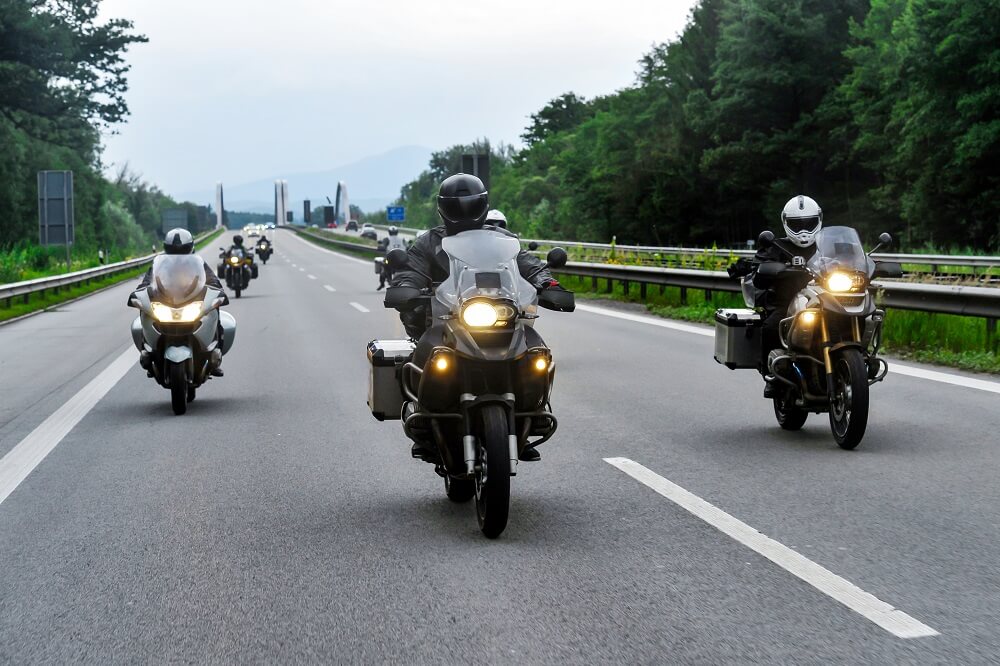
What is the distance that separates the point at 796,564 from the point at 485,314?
67.2 inches

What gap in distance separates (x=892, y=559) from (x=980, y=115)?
48224 millimetres

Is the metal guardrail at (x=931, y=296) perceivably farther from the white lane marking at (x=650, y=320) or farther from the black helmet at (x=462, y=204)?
the black helmet at (x=462, y=204)

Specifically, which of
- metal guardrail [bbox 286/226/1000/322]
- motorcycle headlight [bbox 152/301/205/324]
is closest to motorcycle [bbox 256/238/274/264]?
metal guardrail [bbox 286/226/1000/322]

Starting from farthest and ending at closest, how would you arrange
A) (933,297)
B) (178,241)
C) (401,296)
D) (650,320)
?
1. (650,320)
2. (933,297)
3. (178,241)
4. (401,296)

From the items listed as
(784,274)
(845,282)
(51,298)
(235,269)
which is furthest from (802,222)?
(51,298)

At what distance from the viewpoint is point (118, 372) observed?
513 inches

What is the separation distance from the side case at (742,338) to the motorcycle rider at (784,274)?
86 mm

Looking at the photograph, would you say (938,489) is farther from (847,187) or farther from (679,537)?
(847,187)

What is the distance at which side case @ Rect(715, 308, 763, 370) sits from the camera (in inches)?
337

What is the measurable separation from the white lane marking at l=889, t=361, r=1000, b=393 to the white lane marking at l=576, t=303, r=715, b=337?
13.2 ft

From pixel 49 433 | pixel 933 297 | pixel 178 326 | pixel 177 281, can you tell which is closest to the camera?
pixel 49 433

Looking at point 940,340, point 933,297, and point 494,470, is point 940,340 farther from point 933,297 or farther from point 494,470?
point 494,470

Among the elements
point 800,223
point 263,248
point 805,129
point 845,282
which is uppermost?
point 805,129

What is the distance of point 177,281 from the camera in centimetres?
1009
